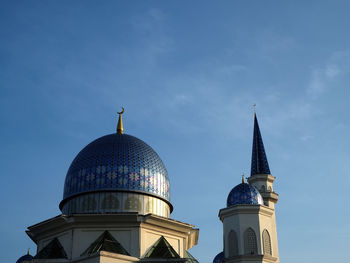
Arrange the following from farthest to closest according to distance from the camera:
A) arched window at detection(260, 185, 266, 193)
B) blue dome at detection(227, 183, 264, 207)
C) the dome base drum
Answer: arched window at detection(260, 185, 266, 193)
blue dome at detection(227, 183, 264, 207)
the dome base drum

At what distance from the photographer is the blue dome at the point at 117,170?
824 inches

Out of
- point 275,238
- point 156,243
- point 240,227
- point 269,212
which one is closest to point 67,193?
point 156,243

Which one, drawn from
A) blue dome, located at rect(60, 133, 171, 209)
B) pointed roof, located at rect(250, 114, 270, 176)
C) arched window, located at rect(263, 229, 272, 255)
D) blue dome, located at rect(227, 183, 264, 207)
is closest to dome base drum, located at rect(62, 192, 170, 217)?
blue dome, located at rect(60, 133, 171, 209)

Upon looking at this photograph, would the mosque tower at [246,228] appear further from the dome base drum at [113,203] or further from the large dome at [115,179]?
the dome base drum at [113,203]

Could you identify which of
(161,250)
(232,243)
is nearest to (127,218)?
(161,250)

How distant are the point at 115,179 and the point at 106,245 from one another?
3.21m

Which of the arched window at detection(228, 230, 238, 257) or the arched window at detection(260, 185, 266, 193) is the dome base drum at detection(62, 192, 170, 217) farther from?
the arched window at detection(260, 185, 266, 193)

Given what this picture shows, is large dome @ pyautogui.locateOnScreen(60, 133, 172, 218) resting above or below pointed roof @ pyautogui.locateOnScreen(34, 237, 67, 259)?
above

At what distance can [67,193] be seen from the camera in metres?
21.6

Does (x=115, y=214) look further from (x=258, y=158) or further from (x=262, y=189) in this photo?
(x=258, y=158)

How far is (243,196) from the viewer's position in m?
22.6

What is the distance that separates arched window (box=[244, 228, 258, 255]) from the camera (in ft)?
69.8

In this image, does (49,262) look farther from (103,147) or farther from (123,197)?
(103,147)

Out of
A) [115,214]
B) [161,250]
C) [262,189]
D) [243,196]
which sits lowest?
[161,250]
